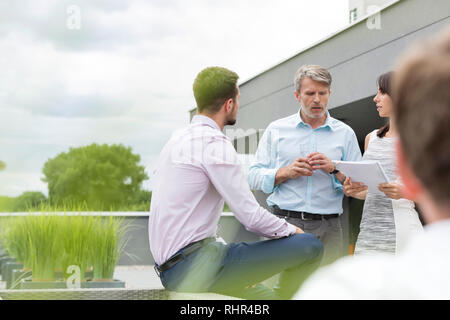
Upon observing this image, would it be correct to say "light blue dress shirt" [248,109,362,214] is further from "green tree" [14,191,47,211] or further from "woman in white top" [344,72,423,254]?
"green tree" [14,191,47,211]

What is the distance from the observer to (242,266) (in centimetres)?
190

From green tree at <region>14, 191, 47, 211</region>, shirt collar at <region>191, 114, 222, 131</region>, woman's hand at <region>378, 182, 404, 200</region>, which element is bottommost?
green tree at <region>14, 191, 47, 211</region>

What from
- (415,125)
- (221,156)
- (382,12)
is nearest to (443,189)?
(415,125)

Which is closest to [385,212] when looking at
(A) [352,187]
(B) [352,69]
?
(A) [352,187]

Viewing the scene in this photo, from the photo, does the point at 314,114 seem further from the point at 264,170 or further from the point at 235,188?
the point at 235,188

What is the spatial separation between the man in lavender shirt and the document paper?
0.44 meters

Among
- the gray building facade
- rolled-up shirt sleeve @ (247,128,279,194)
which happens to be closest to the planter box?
rolled-up shirt sleeve @ (247,128,279,194)

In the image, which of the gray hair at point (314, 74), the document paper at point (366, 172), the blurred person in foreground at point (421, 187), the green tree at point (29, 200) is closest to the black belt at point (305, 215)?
the document paper at point (366, 172)

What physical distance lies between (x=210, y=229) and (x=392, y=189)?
897 millimetres

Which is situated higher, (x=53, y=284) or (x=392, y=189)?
(x=392, y=189)

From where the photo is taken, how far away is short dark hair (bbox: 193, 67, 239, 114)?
2061mm

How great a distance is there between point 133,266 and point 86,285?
461 centimetres

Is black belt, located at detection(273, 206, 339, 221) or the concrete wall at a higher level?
the concrete wall
